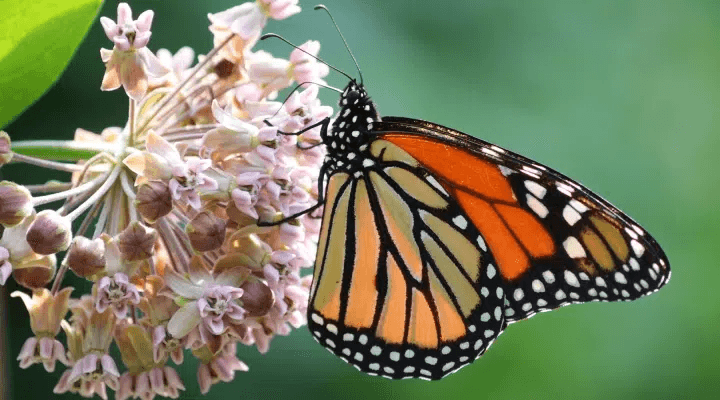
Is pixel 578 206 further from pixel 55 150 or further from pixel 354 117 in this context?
pixel 55 150

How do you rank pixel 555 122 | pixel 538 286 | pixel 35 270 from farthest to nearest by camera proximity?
pixel 555 122, pixel 538 286, pixel 35 270

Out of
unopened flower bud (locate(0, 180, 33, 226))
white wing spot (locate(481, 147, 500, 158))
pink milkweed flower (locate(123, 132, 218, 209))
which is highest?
white wing spot (locate(481, 147, 500, 158))

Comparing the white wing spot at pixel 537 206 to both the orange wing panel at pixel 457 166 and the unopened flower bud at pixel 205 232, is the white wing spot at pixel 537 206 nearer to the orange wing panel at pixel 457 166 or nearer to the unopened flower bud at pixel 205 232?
the orange wing panel at pixel 457 166

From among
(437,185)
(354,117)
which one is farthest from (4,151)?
(437,185)

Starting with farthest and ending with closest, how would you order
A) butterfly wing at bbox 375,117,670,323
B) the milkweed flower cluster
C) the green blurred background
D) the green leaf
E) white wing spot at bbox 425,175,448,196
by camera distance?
the green blurred background < white wing spot at bbox 425,175,448,196 < butterfly wing at bbox 375,117,670,323 < the milkweed flower cluster < the green leaf

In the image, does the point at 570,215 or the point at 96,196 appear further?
the point at 570,215

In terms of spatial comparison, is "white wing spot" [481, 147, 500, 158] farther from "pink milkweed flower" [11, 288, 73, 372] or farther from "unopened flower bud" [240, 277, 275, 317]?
"pink milkweed flower" [11, 288, 73, 372]

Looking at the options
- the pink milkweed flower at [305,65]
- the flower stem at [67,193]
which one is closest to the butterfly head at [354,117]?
the pink milkweed flower at [305,65]

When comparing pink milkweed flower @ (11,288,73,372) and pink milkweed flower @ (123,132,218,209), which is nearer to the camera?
pink milkweed flower @ (123,132,218,209)

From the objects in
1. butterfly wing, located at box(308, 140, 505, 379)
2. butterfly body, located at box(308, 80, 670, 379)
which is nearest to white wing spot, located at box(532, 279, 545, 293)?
butterfly body, located at box(308, 80, 670, 379)
